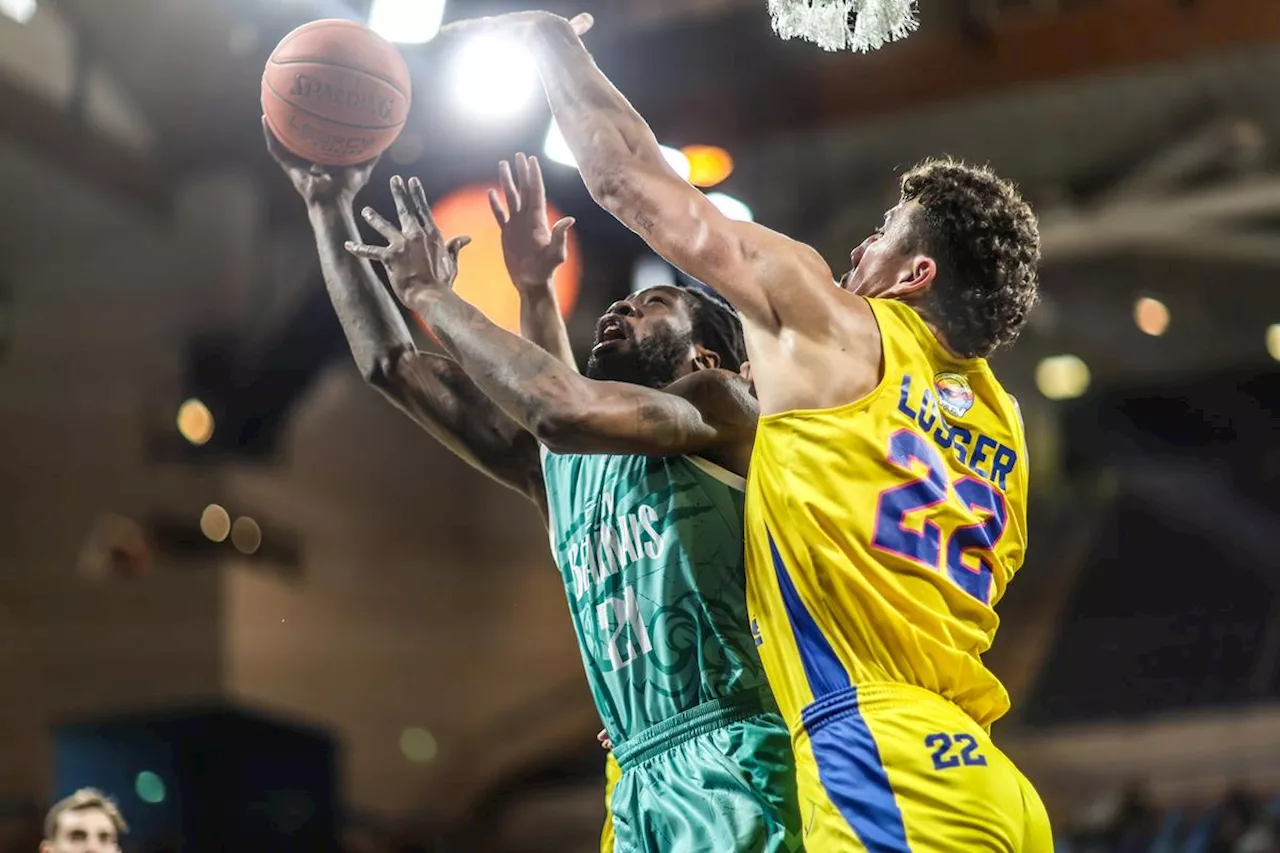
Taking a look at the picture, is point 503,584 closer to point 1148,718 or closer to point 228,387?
point 228,387

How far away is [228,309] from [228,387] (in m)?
0.88

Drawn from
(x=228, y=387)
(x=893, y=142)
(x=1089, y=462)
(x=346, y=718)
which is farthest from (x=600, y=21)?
(x=346, y=718)

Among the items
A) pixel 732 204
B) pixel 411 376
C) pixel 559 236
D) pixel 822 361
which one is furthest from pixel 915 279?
pixel 732 204

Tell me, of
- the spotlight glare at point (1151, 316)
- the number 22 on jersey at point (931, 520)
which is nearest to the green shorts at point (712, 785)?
the number 22 on jersey at point (931, 520)

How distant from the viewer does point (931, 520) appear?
9.14 ft

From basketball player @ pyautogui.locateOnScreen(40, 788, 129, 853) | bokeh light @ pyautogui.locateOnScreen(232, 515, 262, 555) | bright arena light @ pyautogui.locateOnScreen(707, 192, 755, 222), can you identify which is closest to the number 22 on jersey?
basketball player @ pyautogui.locateOnScreen(40, 788, 129, 853)

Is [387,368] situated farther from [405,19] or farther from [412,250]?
[405,19]

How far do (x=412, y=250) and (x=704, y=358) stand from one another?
75 centimetres

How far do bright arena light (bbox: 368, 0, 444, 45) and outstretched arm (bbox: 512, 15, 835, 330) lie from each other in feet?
14.1

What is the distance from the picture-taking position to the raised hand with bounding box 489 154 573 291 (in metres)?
3.74

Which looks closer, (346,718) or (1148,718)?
(1148,718)

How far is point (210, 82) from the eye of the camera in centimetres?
1136

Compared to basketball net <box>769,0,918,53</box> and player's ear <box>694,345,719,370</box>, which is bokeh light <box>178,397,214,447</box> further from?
basketball net <box>769,0,918,53</box>

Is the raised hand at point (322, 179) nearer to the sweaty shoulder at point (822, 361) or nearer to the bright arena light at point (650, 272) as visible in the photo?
the sweaty shoulder at point (822, 361)
